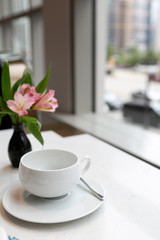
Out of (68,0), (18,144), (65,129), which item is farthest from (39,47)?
(18,144)

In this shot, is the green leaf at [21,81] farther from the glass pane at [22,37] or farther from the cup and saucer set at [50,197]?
the glass pane at [22,37]

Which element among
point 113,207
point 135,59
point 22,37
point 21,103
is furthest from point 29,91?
point 22,37

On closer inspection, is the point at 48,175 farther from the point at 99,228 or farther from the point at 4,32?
the point at 4,32

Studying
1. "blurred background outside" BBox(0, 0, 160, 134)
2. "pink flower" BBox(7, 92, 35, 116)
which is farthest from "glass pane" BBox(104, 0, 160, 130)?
"pink flower" BBox(7, 92, 35, 116)

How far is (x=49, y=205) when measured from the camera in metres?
0.56

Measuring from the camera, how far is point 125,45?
2.34m

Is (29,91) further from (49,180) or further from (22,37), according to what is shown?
(22,37)

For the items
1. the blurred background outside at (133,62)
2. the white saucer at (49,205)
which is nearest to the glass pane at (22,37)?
the blurred background outside at (133,62)

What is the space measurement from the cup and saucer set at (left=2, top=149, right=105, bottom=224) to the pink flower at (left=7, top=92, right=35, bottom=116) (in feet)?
0.37

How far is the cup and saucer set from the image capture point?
0.53 m

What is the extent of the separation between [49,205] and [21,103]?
0.78 ft

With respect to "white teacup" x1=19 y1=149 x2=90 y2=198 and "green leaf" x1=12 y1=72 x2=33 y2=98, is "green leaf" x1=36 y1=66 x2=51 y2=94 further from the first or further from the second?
"white teacup" x1=19 y1=149 x2=90 y2=198

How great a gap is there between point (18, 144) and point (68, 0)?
6.65ft

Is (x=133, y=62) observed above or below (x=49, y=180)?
above
